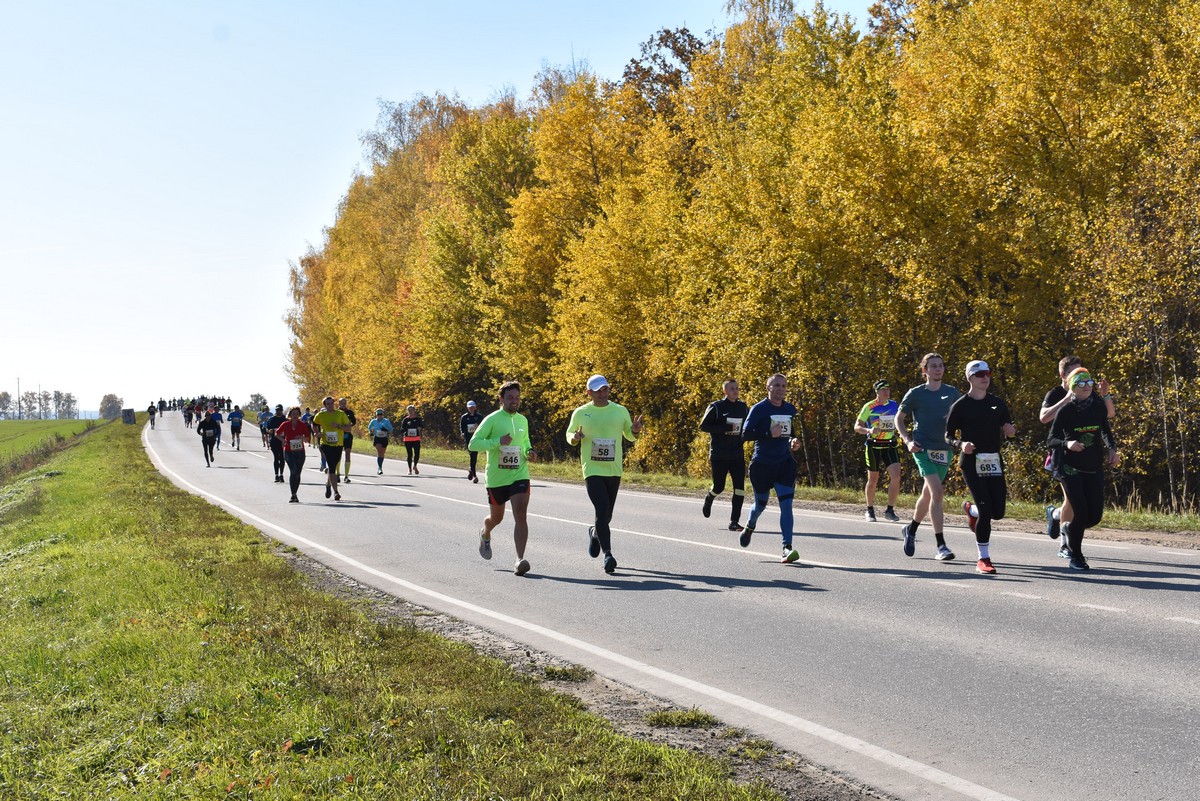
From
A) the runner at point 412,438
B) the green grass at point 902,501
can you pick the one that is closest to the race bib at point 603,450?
the green grass at point 902,501

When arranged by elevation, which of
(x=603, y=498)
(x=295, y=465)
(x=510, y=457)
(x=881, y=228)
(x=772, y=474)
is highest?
(x=881, y=228)

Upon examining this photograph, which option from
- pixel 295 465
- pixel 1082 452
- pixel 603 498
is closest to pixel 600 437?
pixel 603 498

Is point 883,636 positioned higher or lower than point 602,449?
lower

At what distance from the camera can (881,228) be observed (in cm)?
2409

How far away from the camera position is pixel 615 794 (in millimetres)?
4668

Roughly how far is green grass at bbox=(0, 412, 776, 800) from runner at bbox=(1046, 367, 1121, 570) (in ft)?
20.4

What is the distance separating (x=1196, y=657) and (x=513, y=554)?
26.2ft

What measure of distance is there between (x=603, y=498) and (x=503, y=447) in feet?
4.10

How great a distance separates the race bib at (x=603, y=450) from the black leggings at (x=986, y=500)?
12.0 ft

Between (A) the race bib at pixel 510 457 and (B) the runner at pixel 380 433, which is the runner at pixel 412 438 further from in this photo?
(A) the race bib at pixel 510 457

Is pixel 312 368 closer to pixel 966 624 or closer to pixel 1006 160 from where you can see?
pixel 1006 160

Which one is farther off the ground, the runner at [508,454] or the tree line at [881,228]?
the tree line at [881,228]

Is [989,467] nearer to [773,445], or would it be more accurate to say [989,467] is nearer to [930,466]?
[930,466]

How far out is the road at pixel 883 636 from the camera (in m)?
5.17
